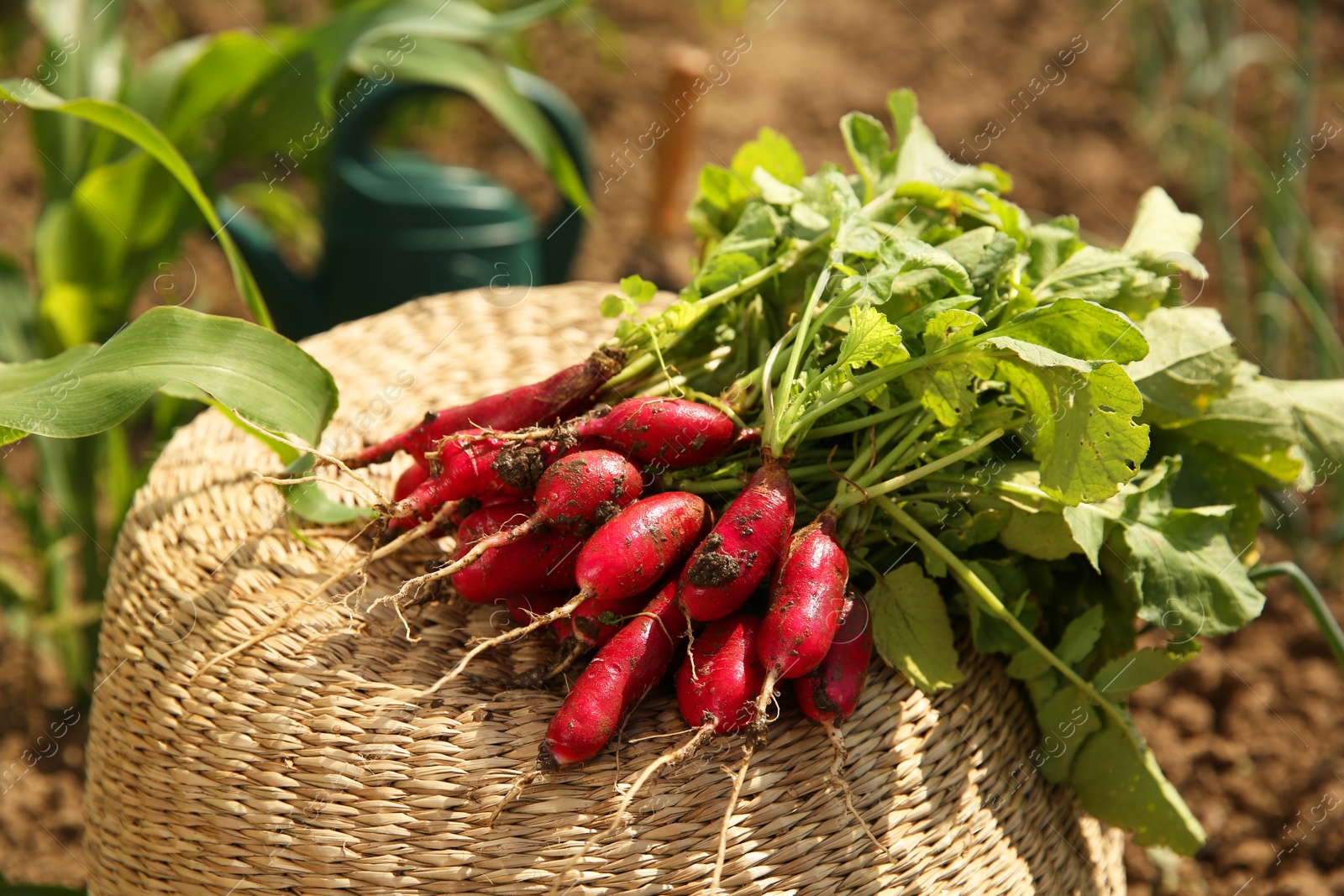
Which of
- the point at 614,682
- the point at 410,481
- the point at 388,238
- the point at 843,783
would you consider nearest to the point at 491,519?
the point at 410,481

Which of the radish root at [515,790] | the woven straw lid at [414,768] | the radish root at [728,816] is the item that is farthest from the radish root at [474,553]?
the radish root at [728,816]

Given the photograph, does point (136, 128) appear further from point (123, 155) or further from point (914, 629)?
point (914, 629)

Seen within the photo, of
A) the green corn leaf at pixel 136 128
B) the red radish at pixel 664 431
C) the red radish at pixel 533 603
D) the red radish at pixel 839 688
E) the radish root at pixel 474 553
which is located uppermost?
the green corn leaf at pixel 136 128

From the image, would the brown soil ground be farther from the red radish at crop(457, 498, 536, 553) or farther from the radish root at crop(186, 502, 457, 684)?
the red radish at crop(457, 498, 536, 553)

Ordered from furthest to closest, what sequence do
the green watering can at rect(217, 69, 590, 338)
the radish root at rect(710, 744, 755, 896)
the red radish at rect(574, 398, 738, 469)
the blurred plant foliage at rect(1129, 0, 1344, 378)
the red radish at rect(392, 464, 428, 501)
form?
the green watering can at rect(217, 69, 590, 338), the blurred plant foliage at rect(1129, 0, 1344, 378), the red radish at rect(392, 464, 428, 501), the red radish at rect(574, 398, 738, 469), the radish root at rect(710, 744, 755, 896)

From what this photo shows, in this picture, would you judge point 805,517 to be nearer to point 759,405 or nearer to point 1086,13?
point 759,405

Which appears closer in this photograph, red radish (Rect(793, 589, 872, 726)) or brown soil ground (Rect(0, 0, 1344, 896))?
red radish (Rect(793, 589, 872, 726))

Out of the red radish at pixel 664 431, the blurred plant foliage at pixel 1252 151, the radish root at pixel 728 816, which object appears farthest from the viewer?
the blurred plant foliage at pixel 1252 151

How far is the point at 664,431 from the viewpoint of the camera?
1.17 meters

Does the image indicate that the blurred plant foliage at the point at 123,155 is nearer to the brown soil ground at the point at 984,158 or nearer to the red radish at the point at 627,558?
the brown soil ground at the point at 984,158

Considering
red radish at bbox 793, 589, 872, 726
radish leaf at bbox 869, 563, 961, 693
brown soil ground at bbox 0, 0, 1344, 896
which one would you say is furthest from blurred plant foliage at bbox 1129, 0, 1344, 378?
red radish at bbox 793, 589, 872, 726

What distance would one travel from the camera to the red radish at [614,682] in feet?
3.42

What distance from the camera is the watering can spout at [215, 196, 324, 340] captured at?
2.00 metres

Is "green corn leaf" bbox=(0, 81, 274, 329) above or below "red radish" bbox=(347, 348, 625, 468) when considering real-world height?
above
